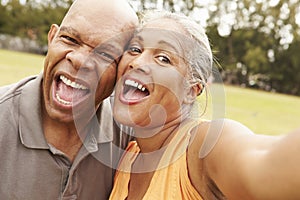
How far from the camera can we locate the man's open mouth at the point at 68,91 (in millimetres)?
1921

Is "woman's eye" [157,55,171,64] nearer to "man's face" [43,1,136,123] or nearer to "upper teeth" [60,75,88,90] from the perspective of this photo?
"man's face" [43,1,136,123]

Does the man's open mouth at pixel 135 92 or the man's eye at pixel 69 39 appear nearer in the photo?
the man's open mouth at pixel 135 92

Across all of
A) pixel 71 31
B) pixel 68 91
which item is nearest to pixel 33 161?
pixel 68 91

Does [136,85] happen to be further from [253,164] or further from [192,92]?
[253,164]

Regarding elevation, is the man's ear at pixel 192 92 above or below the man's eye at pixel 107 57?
below

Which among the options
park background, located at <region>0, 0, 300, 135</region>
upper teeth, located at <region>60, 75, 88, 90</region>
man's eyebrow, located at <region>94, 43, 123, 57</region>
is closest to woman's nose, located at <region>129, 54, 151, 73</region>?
man's eyebrow, located at <region>94, 43, 123, 57</region>

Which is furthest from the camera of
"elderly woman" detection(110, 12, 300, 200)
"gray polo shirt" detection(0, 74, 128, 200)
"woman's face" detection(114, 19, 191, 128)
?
"gray polo shirt" detection(0, 74, 128, 200)

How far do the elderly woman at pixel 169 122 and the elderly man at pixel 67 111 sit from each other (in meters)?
0.11

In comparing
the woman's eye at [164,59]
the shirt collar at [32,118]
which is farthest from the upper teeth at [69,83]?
the woman's eye at [164,59]

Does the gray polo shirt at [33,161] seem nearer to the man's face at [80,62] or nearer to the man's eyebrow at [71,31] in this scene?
the man's face at [80,62]

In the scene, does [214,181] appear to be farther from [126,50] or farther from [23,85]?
[23,85]

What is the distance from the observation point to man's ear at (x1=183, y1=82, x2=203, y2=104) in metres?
1.84

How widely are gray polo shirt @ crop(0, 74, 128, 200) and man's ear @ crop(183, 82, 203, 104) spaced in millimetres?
491

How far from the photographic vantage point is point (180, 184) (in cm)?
155
